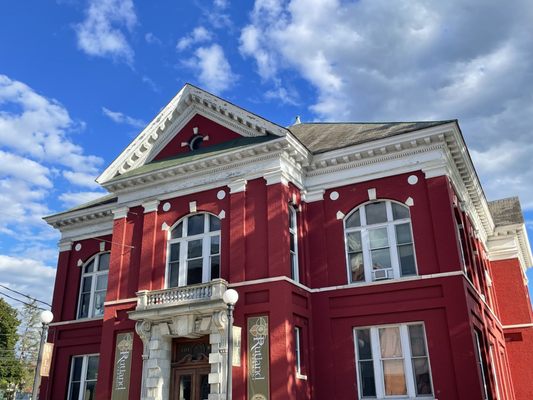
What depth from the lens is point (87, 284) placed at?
23391mm

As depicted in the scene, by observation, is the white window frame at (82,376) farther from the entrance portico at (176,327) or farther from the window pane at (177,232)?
the window pane at (177,232)

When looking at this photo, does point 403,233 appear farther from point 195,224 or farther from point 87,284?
point 87,284

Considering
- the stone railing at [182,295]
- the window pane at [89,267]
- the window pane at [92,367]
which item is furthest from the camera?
the window pane at [89,267]

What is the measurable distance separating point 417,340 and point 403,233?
3401 millimetres

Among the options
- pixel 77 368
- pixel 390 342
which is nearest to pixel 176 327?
pixel 390 342

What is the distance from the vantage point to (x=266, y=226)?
1717 cm

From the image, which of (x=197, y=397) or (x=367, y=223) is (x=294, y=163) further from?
(x=197, y=397)

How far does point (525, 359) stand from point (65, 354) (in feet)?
66.5

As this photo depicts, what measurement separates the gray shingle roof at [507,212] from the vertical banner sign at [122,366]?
18527 millimetres

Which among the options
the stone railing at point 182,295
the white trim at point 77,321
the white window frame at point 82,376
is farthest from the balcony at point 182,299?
the white window frame at point 82,376

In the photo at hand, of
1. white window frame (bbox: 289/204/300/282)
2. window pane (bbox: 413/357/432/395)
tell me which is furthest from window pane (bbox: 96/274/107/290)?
window pane (bbox: 413/357/432/395)

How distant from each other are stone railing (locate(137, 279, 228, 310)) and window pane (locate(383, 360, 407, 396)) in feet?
17.8

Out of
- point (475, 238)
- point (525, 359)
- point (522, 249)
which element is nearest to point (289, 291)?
point (475, 238)

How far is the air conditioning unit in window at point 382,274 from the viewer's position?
17.1 metres
